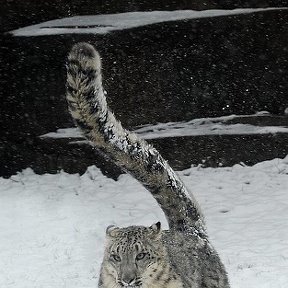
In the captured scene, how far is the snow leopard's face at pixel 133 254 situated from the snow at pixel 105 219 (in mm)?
4238

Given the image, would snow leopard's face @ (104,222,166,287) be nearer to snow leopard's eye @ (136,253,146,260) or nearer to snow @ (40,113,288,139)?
snow leopard's eye @ (136,253,146,260)

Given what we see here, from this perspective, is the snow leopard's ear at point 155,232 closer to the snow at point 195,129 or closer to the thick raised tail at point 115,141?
the thick raised tail at point 115,141

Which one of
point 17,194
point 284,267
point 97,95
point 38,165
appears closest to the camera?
point 97,95

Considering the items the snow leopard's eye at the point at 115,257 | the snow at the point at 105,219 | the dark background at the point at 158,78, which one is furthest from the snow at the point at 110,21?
the snow leopard's eye at the point at 115,257

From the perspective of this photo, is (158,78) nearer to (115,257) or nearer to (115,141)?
(115,141)

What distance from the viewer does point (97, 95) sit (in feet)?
17.5

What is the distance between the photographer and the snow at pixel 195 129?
14.1 m

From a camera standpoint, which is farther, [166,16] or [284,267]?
[166,16]

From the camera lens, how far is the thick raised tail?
527cm

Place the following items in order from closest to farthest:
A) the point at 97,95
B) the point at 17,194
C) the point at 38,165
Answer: the point at 97,95 < the point at 17,194 < the point at 38,165

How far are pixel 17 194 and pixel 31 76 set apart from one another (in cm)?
241

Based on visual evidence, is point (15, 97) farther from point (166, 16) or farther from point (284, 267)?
point (284, 267)

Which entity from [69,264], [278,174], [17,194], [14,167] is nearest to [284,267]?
[69,264]

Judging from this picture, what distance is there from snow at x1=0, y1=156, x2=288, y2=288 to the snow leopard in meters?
3.80
